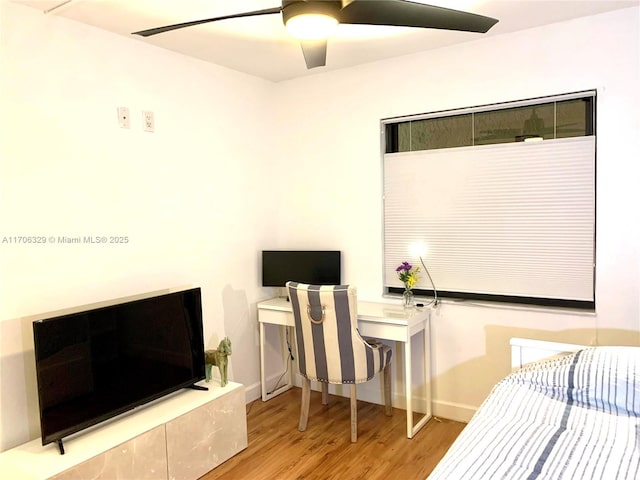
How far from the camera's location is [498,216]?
3158 mm

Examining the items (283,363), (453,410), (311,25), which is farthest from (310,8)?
(283,363)

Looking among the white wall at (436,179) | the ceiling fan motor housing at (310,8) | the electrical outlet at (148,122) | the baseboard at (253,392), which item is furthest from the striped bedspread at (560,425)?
the electrical outlet at (148,122)

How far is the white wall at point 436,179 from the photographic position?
9.02ft

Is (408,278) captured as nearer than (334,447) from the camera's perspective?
No

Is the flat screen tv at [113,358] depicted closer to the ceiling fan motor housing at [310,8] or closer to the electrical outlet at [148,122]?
the electrical outlet at [148,122]

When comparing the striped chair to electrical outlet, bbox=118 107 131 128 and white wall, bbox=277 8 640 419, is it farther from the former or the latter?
electrical outlet, bbox=118 107 131 128

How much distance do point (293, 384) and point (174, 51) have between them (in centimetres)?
275

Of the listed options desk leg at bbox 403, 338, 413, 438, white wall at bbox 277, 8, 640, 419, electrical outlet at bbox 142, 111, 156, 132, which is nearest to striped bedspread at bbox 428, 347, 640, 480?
white wall at bbox 277, 8, 640, 419

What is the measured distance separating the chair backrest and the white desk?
0.17m

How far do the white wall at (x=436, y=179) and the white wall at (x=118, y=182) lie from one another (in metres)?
0.48

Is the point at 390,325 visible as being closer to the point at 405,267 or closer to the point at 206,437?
the point at 405,267

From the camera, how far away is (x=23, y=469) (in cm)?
215

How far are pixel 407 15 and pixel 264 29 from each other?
120 centimetres

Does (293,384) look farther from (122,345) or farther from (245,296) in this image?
(122,345)
